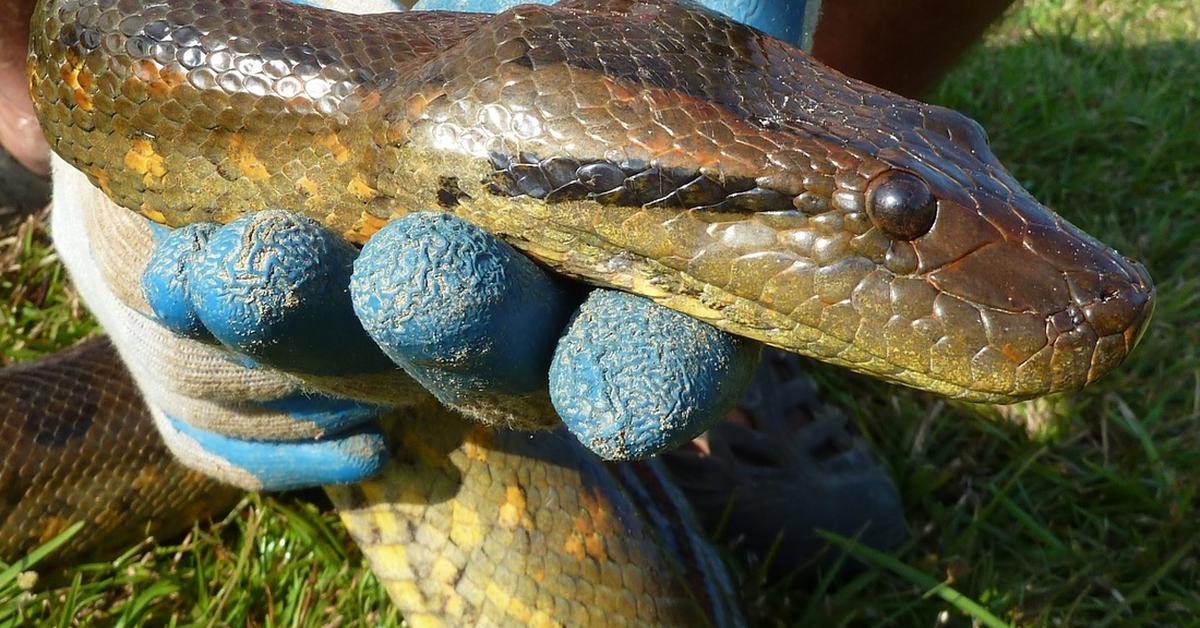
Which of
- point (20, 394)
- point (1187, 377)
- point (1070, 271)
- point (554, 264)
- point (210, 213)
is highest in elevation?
point (1070, 271)

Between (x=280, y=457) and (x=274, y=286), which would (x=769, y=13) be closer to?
(x=274, y=286)

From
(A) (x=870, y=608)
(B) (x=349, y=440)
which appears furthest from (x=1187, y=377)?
(B) (x=349, y=440)

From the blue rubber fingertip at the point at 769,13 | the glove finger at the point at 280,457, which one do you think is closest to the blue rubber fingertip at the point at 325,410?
the glove finger at the point at 280,457

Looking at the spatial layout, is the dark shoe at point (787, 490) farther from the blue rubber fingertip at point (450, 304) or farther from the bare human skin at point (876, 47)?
the blue rubber fingertip at point (450, 304)

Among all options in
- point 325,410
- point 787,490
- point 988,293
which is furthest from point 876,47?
point 988,293

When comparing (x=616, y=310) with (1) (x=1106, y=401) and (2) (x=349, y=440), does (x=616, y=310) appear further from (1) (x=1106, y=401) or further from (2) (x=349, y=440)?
(1) (x=1106, y=401)

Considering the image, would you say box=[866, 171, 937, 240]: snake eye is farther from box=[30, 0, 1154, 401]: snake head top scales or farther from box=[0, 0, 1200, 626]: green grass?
box=[0, 0, 1200, 626]: green grass
